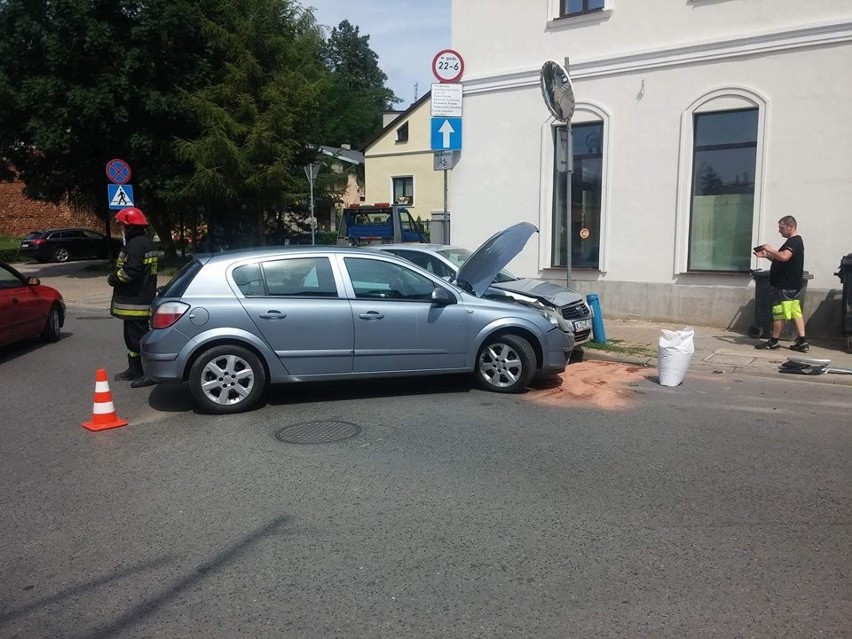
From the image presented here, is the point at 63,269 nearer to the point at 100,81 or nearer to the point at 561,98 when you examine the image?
the point at 100,81

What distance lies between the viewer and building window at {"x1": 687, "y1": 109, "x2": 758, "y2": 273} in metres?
12.0

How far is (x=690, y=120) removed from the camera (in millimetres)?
12211

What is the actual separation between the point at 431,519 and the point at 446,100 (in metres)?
10.7

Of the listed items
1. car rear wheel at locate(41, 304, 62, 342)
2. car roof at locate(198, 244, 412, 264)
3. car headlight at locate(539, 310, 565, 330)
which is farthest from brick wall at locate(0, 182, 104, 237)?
car headlight at locate(539, 310, 565, 330)

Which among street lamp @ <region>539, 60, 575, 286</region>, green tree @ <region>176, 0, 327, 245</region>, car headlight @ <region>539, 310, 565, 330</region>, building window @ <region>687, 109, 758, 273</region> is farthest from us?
green tree @ <region>176, 0, 327, 245</region>

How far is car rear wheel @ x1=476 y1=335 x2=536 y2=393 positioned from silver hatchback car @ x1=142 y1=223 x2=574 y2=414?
0.01m

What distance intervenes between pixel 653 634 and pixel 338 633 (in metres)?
1.39

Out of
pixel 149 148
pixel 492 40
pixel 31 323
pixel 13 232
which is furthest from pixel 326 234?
pixel 13 232

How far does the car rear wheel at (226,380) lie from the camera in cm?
697

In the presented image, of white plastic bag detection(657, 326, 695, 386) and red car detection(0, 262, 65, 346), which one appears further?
red car detection(0, 262, 65, 346)

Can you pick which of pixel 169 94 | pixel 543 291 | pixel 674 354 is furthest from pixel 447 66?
pixel 169 94

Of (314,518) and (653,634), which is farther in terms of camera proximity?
(314,518)

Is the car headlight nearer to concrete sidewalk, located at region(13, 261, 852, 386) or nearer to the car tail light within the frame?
concrete sidewalk, located at region(13, 261, 852, 386)

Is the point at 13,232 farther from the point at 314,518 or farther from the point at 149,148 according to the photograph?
the point at 314,518
